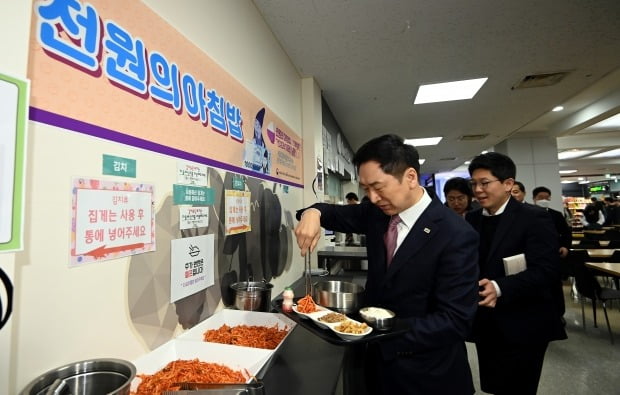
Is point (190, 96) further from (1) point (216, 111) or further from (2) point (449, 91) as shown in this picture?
(2) point (449, 91)

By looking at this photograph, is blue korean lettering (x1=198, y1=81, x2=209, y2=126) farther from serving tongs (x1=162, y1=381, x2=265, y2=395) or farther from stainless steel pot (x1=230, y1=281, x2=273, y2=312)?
serving tongs (x1=162, y1=381, x2=265, y2=395)

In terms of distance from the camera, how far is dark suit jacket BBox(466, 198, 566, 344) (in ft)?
4.55

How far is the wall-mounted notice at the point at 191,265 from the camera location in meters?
1.10

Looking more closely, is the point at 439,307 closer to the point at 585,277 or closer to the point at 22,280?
the point at 22,280

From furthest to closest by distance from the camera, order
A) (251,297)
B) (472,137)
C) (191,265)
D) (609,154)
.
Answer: (609,154)
(472,137)
(251,297)
(191,265)

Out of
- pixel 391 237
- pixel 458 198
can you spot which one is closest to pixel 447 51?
pixel 458 198

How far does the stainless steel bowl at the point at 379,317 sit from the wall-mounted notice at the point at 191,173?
0.85 metres

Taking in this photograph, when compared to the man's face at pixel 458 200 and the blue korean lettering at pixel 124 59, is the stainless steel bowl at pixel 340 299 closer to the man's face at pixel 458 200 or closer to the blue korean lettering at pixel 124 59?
the blue korean lettering at pixel 124 59

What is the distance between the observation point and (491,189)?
5.09 ft

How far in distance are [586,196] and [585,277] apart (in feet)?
60.5

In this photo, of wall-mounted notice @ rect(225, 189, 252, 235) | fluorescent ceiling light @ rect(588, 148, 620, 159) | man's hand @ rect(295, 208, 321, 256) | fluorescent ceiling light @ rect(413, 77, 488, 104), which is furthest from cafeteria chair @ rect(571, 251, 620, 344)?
fluorescent ceiling light @ rect(588, 148, 620, 159)

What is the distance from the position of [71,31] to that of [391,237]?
123cm

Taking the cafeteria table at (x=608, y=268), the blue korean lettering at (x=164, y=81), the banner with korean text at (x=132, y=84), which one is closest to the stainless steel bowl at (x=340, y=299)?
the banner with korean text at (x=132, y=84)

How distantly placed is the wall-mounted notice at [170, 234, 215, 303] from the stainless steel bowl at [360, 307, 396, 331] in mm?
685
